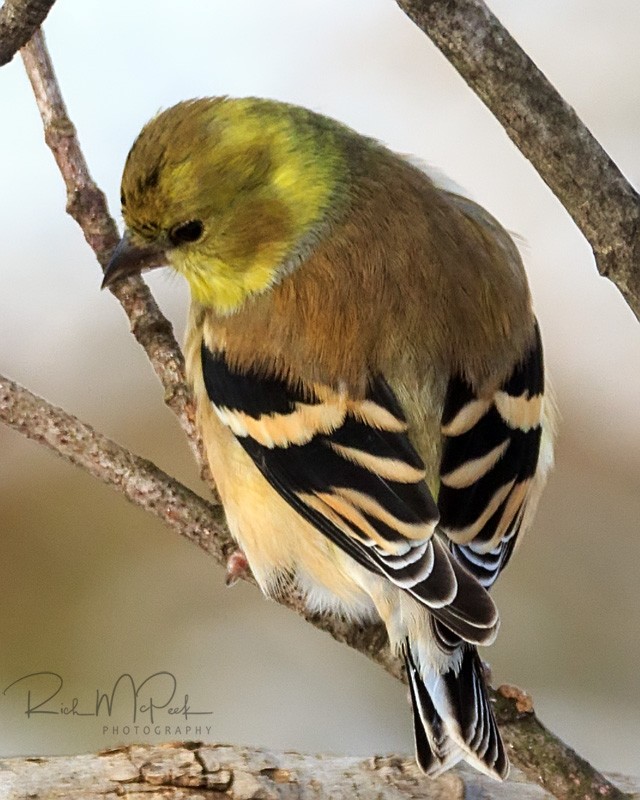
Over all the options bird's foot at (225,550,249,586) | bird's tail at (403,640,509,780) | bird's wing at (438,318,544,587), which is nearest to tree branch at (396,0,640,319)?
bird's wing at (438,318,544,587)

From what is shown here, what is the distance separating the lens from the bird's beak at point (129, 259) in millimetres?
1314

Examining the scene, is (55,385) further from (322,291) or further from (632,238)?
(632,238)

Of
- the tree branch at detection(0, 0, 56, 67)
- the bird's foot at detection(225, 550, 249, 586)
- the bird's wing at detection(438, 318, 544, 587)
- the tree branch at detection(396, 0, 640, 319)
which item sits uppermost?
the tree branch at detection(0, 0, 56, 67)

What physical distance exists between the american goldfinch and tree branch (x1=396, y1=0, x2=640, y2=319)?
32cm

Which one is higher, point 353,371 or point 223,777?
point 353,371

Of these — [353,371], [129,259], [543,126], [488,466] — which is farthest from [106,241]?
[543,126]

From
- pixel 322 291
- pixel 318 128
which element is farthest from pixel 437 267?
pixel 318 128

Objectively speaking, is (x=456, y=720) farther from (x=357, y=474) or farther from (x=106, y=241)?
(x=106, y=241)

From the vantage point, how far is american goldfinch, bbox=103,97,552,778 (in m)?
1.14

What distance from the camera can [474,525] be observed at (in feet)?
3.80

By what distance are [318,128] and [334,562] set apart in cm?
59

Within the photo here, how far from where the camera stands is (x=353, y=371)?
1.26m

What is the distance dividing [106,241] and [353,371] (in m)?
0.42

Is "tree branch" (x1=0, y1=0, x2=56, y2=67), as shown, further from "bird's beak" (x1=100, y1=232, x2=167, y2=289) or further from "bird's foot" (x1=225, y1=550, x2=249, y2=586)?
"bird's foot" (x1=225, y1=550, x2=249, y2=586)
